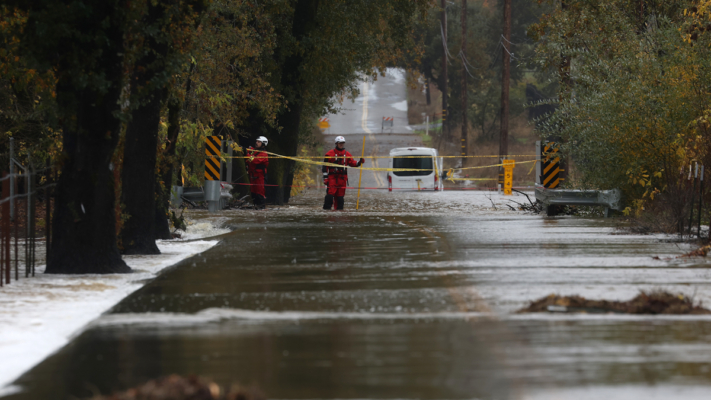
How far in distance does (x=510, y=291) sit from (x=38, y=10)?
18.9 ft

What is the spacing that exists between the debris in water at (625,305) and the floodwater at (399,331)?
24 cm

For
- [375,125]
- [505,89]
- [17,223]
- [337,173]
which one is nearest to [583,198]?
[337,173]

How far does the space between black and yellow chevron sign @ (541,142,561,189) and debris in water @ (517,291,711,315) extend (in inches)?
647

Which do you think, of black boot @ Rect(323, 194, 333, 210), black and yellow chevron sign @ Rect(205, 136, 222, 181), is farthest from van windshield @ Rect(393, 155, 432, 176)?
black and yellow chevron sign @ Rect(205, 136, 222, 181)

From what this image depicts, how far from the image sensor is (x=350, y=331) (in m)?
7.46

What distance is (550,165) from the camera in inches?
1001

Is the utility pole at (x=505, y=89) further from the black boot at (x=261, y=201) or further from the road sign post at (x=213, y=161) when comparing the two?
the road sign post at (x=213, y=161)

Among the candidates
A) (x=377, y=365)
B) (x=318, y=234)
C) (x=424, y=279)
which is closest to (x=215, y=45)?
(x=318, y=234)

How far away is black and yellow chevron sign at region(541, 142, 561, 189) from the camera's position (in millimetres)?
24950

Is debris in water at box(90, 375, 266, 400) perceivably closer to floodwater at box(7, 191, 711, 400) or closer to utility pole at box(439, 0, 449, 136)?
floodwater at box(7, 191, 711, 400)

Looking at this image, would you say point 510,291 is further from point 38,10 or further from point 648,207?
point 648,207

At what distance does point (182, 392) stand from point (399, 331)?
2.64 m

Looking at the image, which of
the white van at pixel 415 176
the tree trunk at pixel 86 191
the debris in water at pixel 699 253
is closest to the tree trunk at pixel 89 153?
the tree trunk at pixel 86 191

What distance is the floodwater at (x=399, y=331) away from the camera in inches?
230
